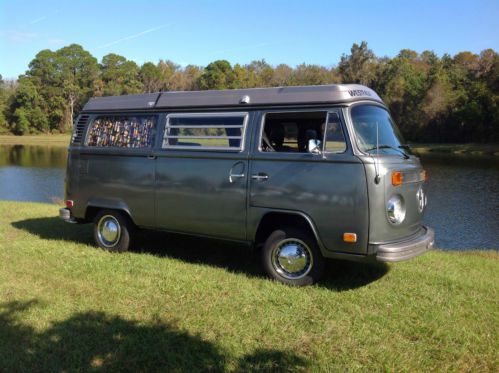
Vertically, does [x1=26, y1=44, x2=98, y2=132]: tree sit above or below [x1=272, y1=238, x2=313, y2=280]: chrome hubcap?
above

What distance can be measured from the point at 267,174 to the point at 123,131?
2.79 metres

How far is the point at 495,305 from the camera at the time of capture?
5.37m

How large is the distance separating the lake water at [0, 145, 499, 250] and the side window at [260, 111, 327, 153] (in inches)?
345

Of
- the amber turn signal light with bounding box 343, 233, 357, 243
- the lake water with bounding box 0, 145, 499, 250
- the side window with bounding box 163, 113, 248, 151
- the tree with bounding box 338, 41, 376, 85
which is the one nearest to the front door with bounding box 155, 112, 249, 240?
the side window with bounding box 163, 113, 248, 151

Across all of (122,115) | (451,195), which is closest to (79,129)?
(122,115)

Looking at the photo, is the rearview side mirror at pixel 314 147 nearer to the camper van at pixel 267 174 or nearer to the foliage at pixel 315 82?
the camper van at pixel 267 174

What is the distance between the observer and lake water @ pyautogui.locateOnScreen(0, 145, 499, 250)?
50.2 feet

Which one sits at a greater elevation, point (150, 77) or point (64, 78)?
point (150, 77)

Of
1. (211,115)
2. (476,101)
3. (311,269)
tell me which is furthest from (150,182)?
(476,101)

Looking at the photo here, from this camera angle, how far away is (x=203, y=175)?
6.44 metres

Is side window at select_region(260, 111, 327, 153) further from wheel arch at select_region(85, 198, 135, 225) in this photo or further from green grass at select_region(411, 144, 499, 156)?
green grass at select_region(411, 144, 499, 156)

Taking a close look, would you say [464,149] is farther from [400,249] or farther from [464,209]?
Answer: [400,249]

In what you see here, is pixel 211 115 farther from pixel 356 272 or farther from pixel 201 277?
pixel 356 272

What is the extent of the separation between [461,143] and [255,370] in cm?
6795
